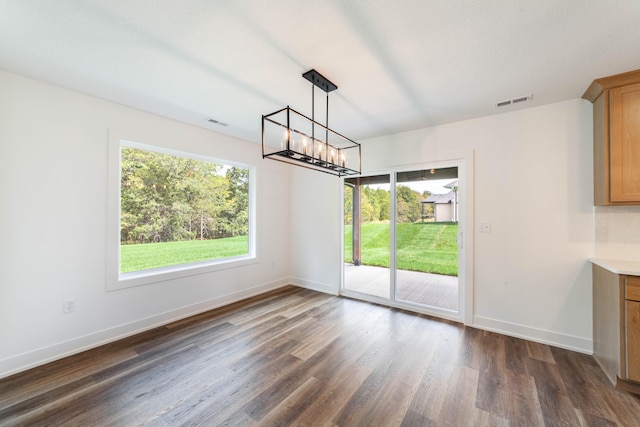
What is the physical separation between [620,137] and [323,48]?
273cm

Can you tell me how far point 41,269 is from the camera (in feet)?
7.73

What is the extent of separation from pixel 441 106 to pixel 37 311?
15.0 feet

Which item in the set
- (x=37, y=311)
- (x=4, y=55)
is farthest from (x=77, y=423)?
(x=4, y=55)

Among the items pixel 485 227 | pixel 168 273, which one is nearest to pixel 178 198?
pixel 168 273

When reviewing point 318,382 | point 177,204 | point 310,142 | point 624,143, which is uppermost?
point 310,142

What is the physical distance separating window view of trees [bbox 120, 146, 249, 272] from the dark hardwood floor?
1154mm

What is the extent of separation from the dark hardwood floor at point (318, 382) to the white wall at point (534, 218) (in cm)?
30

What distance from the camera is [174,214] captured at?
11.4ft

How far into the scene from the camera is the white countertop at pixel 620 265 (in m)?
1.92

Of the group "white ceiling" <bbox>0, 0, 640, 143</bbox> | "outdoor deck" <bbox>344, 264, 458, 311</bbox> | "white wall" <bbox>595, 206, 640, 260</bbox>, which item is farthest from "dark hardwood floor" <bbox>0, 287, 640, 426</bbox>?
"white ceiling" <bbox>0, 0, 640, 143</bbox>

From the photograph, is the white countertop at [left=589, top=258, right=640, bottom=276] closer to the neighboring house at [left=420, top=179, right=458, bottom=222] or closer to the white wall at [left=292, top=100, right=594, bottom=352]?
the white wall at [left=292, top=100, right=594, bottom=352]

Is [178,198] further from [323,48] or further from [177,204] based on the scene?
[323,48]

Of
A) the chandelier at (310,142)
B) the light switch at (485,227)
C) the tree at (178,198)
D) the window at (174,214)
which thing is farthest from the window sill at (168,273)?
the light switch at (485,227)

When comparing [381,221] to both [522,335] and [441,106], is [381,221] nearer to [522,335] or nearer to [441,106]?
[441,106]
